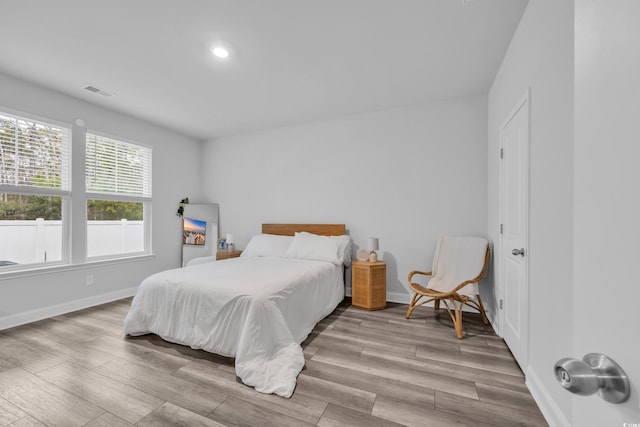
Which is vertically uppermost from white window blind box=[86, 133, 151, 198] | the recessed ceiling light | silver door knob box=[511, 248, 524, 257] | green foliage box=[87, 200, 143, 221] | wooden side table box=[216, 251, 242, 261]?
the recessed ceiling light

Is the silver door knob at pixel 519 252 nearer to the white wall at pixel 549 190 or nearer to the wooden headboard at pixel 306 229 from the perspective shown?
the white wall at pixel 549 190

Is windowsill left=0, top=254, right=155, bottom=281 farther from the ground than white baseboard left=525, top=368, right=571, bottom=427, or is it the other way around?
windowsill left=0, top=254, right=155, bottom=281

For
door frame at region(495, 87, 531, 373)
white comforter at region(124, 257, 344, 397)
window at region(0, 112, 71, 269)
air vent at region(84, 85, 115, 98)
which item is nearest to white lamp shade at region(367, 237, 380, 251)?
white comforter at region(124, 257, 344, 397)

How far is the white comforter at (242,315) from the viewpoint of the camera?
81.7 inches

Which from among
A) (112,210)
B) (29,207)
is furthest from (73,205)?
(112,210)

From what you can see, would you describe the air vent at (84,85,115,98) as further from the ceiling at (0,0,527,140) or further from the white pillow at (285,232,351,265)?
the white pillow at (285,232,351,265)

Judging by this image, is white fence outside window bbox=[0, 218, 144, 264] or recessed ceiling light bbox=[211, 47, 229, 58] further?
white fence outside window bbox=[0, 218, 144, 264]

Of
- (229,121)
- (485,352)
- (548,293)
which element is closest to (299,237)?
(229,121)

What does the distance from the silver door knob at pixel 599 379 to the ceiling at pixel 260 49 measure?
7.87 ft

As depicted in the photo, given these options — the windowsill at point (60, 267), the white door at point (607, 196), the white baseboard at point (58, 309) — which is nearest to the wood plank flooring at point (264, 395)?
the white baseboard at point (58, 309)

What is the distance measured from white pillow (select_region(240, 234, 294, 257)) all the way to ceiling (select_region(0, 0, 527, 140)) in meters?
1.96

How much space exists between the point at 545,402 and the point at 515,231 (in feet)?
3.97

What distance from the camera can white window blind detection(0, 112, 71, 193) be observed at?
3029 millimetres

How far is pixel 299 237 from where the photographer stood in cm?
409
